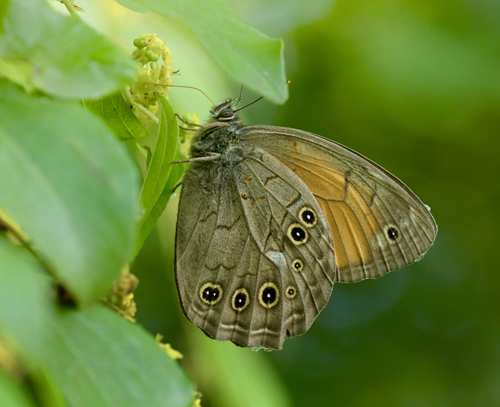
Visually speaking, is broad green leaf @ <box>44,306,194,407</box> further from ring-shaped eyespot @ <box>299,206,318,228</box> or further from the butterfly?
ring-shaped eyespot @ <box>299,206,318,228</box>

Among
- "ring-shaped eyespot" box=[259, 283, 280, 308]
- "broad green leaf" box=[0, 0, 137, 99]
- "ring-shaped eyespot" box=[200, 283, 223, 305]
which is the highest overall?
"broad green leaf" box=[0, 0, 137, 99]

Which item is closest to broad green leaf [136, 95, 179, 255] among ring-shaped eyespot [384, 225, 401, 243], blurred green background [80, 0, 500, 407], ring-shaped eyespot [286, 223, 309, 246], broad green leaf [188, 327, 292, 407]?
ring-shaped eyespot [286, 223, 309, 246]

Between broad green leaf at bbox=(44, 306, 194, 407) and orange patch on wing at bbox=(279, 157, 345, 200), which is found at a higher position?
orange patch on wing at bbox=(279, 157, 345, 200)

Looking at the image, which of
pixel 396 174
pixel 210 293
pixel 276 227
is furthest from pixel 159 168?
pixel 396 174

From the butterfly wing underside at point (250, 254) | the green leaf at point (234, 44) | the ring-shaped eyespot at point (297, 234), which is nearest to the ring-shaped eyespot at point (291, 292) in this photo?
the butterfly wing underside at point (250, 254)

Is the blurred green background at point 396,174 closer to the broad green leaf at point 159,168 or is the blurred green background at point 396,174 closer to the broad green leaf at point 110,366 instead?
the broad green leaf at point 159,168

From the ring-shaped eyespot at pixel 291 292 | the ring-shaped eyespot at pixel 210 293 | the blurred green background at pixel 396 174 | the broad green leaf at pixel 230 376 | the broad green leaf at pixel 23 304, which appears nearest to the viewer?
the broad green leaf at pixel 23 304

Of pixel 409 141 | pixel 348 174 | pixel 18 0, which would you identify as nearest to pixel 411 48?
pixel 409 141
